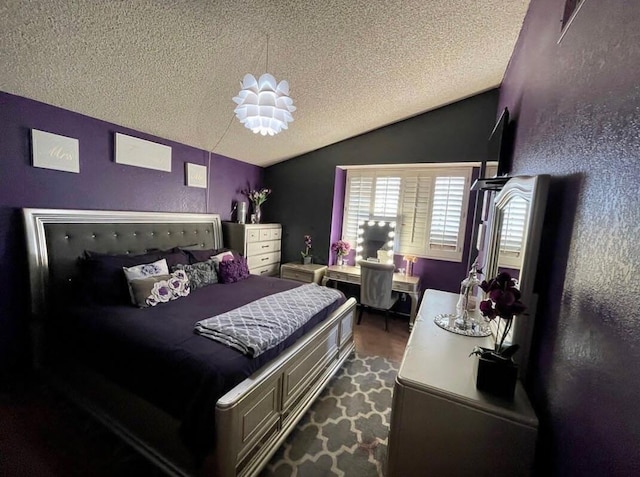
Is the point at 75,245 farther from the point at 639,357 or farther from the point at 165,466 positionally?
the point at 639,357

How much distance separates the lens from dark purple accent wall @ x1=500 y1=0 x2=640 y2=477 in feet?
1.99

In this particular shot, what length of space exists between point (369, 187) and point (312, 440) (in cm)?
309

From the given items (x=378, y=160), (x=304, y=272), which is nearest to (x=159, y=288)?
(x=304, y=272)

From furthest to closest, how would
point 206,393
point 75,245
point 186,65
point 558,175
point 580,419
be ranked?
1. point 75,245
2. point 186,65
3. point 206,393
4. point 558,175
5. point 580,419

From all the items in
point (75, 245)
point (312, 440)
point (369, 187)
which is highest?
point (369, 187)

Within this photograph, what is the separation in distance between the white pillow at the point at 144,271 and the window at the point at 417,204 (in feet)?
8.37

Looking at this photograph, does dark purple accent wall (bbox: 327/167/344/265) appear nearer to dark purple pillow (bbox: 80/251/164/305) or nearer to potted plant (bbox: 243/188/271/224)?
potted plant (bbox: 243/188/271/224)

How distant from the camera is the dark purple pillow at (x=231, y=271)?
2730 mm

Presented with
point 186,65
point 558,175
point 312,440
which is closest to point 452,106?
point 558,175

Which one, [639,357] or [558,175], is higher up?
[558,175]

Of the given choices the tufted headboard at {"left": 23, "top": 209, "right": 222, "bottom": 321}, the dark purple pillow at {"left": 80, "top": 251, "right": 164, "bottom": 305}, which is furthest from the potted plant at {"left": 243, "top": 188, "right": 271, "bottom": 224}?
the dark purple pillow at {"left": 80, "top": 251, "right": 164, "bottom": 305}

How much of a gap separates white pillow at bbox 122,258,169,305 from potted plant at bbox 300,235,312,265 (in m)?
1.97

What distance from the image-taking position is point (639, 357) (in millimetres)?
546

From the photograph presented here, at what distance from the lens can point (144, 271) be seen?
2135mm
